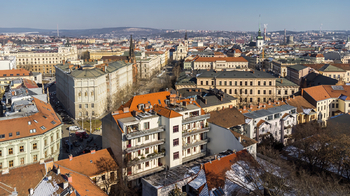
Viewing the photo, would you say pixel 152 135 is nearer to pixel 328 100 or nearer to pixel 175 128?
pixel 175 128

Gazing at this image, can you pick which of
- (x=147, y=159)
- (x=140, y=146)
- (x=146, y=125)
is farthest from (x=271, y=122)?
(x=140, y=146)

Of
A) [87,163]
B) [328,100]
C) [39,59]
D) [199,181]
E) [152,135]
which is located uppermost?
[39,59]

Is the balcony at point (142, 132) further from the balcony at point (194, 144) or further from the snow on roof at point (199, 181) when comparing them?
the snow on roof at point (199, 181)

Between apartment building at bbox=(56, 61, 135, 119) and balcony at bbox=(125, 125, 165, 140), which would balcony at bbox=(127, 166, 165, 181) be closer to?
balcony at bbox=(125, 125, 165, 140)

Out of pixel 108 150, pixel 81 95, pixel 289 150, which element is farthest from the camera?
pixel 81 95

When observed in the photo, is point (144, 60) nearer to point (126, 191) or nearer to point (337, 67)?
point (337, 67)

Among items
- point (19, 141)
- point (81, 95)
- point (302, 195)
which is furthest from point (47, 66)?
point (302, 195)

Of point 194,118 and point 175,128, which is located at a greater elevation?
point 194,118
